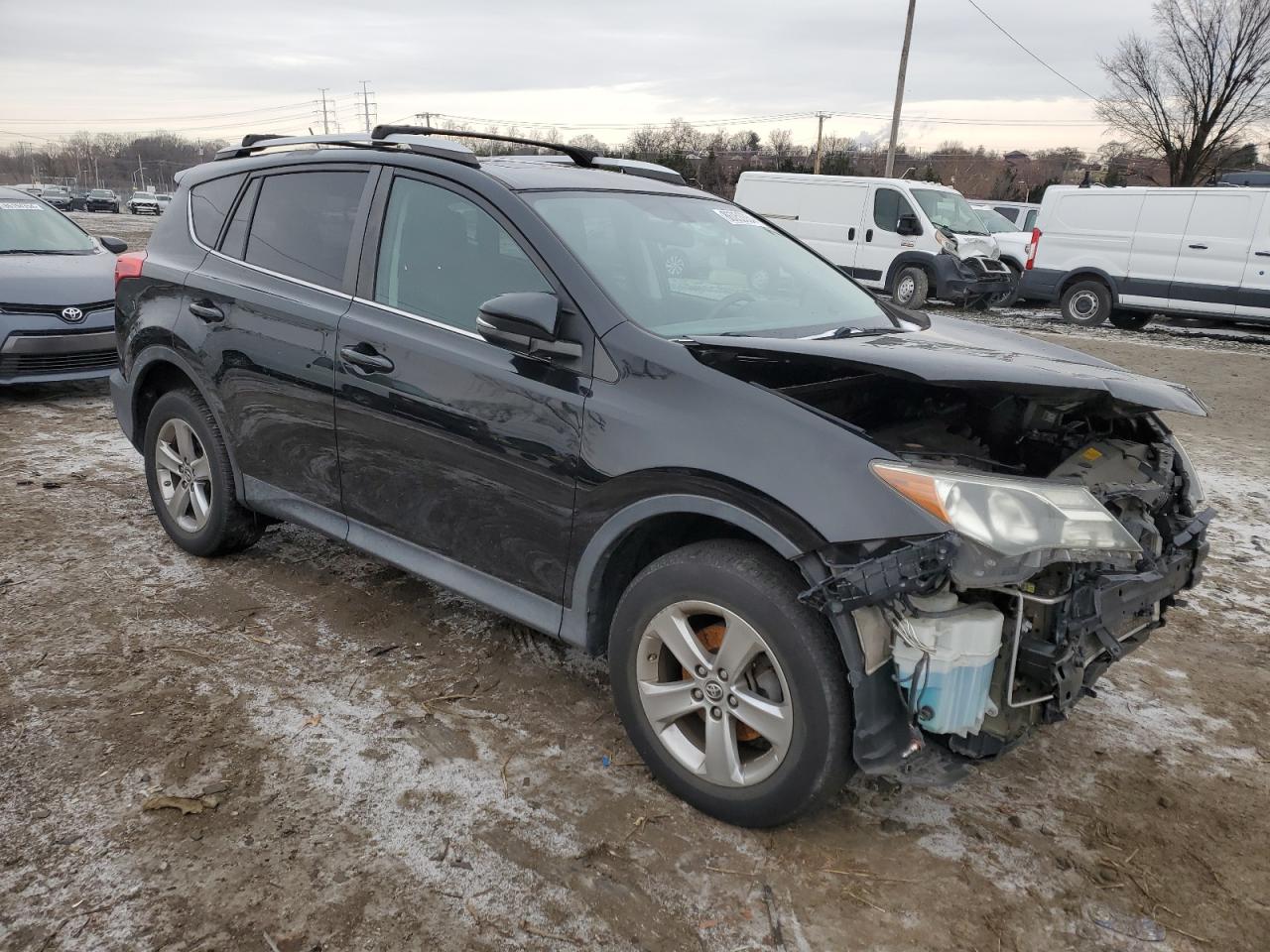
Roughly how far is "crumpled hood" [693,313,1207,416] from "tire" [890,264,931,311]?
1290 cm

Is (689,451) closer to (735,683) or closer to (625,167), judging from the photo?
(735,683)

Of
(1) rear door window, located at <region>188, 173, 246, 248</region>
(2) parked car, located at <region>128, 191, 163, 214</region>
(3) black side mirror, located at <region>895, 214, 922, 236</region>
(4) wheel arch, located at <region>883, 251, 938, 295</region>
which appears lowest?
(2) parked car, located at <region>128, 191, 163, 214</region>

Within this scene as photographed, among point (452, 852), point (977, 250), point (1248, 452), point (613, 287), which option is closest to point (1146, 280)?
point (977, 250)

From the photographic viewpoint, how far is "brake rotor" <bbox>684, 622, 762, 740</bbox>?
8.56 feet

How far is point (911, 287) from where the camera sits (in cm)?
1553

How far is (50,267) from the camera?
25.4 feet

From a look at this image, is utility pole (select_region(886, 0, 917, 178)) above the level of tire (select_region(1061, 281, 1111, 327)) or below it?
above

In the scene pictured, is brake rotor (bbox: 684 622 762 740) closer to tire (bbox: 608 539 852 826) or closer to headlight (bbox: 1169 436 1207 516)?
tire (bbox: 608 539 852 826)

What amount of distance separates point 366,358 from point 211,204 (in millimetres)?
1537

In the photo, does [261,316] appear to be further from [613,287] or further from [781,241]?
[781,241]

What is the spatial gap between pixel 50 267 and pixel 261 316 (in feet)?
17.5

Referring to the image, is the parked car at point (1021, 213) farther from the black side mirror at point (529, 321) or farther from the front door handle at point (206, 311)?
the black side mirror at point (529, 321)

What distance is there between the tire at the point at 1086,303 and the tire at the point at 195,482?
47.0ft

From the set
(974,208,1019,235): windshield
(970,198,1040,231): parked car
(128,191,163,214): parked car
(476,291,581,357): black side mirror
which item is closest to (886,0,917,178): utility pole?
(970,198,1040,231): parked car
